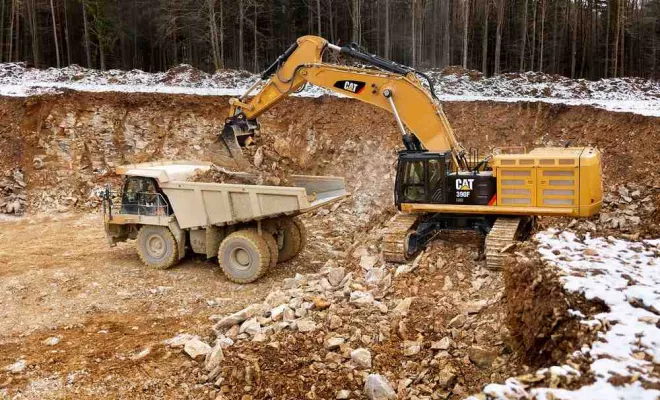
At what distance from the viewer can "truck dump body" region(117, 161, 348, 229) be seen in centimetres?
977

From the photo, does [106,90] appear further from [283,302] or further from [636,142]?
[636,142]

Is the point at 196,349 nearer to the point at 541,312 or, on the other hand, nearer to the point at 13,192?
the point at 541,312

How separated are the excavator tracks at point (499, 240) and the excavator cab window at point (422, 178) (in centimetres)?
109

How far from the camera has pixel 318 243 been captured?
42.3ft

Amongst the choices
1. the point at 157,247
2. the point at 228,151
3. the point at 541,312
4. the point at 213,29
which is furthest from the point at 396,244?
the point at 213,29

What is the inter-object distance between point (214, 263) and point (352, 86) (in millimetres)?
4494

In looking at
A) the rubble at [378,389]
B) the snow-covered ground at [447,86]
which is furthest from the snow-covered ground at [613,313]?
the snow-covered ground at [447,86]

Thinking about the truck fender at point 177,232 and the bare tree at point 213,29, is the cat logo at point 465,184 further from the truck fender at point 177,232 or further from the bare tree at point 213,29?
the bare tree at point 213,29

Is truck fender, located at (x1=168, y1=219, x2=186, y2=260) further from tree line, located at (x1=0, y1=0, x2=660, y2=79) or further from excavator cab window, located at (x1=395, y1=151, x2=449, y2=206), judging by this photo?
tree line, located at (x1=0, y1=0, x2=660, y2=79)

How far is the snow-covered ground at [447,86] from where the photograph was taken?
18.3 meters

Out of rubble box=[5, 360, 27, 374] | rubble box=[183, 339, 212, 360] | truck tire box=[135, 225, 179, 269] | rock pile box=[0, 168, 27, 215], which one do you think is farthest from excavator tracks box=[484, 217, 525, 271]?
rock pile box=[0, 168, 27, 215]

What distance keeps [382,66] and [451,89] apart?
35.7 feet

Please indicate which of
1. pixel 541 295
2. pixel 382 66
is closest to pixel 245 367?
pixel 541 295

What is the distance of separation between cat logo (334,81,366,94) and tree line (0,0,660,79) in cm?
2357
